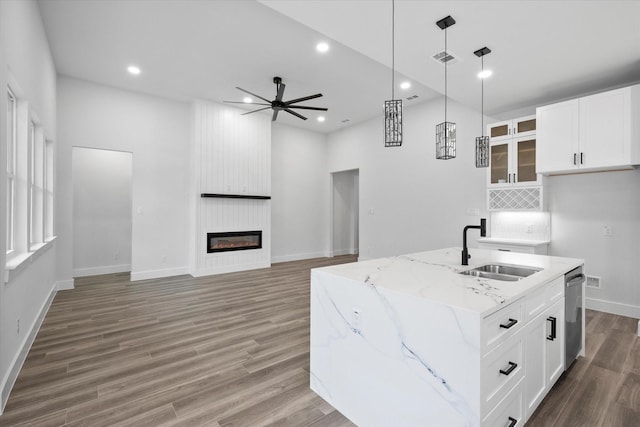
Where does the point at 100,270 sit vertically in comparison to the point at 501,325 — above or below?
below

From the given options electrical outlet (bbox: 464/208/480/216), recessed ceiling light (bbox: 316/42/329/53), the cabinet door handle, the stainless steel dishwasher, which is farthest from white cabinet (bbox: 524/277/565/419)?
recessed ceiling light (bbox: 316/42/329/53)

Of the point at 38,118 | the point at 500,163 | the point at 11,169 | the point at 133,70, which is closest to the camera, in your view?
the point at 11,169

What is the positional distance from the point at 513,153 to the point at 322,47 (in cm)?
294

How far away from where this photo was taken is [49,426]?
1.77m

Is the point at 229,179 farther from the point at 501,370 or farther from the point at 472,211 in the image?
the point at 501,370

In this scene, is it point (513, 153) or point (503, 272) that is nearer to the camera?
point (503, 272)

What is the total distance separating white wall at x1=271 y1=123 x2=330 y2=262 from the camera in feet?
23.9

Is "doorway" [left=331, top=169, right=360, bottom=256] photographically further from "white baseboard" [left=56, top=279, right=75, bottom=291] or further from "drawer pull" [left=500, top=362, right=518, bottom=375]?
"drawer pull" [left=500, top=362, right=518, bottom=375]

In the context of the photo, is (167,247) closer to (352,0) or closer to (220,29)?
(220,29)

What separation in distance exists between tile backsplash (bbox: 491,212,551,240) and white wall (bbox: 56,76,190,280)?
536 centimetres

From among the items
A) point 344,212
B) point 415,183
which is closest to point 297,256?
point 344,212

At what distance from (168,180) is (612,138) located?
6.43 m

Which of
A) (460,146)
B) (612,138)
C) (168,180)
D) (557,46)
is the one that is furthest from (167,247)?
(612,138)

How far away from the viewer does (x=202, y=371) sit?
93.7 inches
